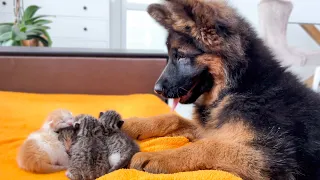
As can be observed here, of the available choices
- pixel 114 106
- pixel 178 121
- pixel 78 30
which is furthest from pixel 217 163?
pixel 78 30

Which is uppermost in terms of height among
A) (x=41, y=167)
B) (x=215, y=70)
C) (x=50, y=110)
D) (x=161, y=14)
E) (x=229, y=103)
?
(x=161, y=14)

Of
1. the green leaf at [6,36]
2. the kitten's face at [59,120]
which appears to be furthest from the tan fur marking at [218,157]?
the green leaf at [6,36]

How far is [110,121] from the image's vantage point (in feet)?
4.06

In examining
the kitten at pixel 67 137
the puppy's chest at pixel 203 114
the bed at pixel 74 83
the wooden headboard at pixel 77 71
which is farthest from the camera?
the wooden headboard at pixel 77 71

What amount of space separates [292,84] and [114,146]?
69cm

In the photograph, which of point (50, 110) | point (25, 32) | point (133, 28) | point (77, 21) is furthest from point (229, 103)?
point (133, 28)

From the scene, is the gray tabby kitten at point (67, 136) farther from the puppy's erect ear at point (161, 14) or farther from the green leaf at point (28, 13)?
the green leaf at point (28, 13)

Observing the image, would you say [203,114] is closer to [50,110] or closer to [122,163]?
[122,163]

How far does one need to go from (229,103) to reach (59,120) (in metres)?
0.67

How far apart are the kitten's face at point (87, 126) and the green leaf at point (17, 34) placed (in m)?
2.26

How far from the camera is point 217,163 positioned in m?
1.02

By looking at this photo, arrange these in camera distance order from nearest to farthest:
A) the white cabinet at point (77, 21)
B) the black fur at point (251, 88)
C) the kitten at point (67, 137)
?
the black fur at point (251, 88) → the kitten at point (67, 137) → the white cabinet at point (77, 21)

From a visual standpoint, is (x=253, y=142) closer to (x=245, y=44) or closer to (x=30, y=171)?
(x=245, y=44)

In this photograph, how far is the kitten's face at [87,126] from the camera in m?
1.14
